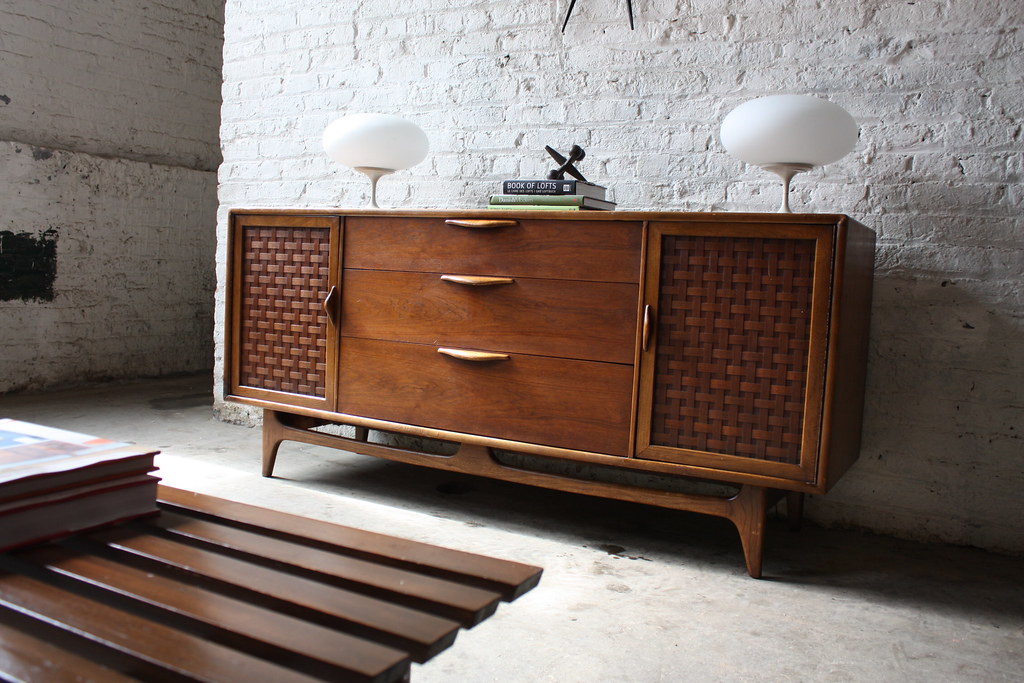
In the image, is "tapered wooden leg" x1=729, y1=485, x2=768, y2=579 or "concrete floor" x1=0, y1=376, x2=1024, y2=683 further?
"tapered wooden leg" x1=729, y1=485, x2=768, y2=579

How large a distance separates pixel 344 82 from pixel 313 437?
1.50 m

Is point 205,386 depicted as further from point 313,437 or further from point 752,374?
point 752,374

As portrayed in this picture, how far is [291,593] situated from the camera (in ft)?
2.64

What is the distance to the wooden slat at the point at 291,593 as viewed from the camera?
73 centimetres

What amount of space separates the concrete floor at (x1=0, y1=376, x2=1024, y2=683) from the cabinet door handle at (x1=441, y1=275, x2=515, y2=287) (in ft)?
2.38

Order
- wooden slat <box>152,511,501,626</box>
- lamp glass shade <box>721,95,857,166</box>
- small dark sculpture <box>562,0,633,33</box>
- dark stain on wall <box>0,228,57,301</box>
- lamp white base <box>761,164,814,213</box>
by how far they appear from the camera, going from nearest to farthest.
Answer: wooden slat <box>152,511,501,626</box>, lamp glass shade <box>721,95,857,166</box>, lamp white base <box>761,164,814,213</box>, small dark sculpture <box>562,0,633,33</box>, dark stain on wall <box>0,228,57,301</box>

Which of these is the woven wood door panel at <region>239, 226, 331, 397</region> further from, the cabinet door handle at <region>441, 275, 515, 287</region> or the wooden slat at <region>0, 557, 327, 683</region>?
the wooden slat at <region>0, 557, 327, 683</region>

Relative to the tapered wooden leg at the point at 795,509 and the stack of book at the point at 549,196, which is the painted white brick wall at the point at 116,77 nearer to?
the stack of book at the point at 549,196

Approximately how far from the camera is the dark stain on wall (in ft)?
13.8

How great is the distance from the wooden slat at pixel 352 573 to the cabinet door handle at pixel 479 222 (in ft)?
4.98

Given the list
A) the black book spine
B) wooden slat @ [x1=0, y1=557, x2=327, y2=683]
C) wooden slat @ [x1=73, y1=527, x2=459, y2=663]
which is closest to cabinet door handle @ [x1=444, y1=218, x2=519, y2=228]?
the black book spine

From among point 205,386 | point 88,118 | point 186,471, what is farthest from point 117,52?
point 186,471

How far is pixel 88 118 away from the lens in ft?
14.9

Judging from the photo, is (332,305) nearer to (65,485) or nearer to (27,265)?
(65,485)
